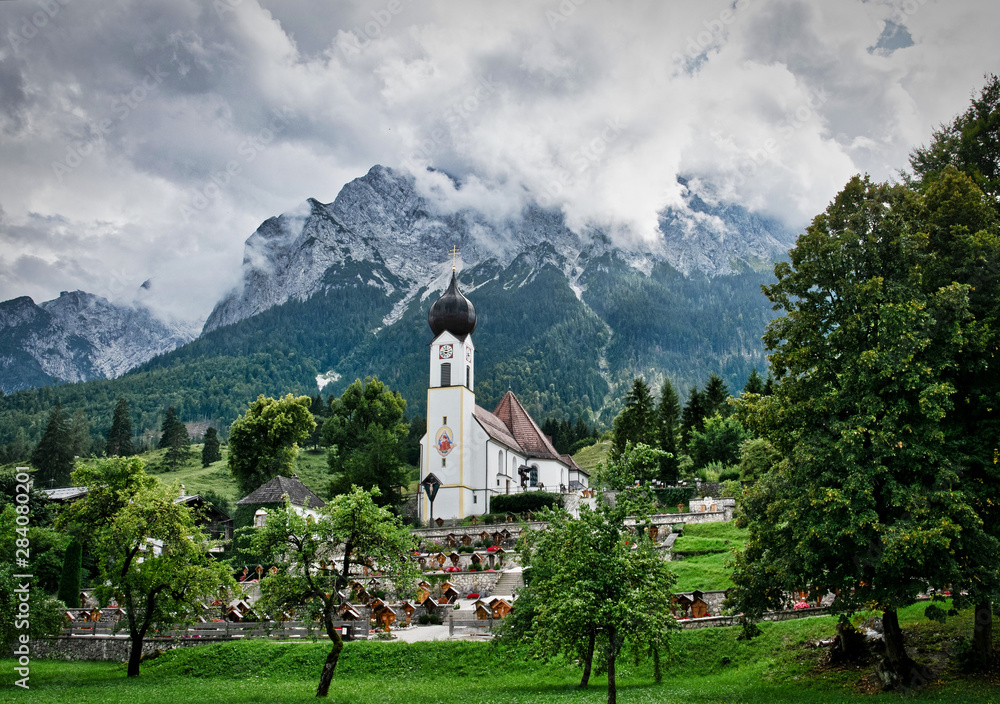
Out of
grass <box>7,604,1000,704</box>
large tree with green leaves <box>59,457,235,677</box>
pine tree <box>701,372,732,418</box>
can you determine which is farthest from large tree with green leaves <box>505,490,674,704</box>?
pine tree <box>701,372,732,418</box>

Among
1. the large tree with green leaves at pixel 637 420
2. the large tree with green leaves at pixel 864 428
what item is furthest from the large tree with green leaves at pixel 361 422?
the large tree with green leaves at pixel 864 428

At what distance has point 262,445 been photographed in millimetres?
55156

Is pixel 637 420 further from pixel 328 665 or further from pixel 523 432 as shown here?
pixel 328 665

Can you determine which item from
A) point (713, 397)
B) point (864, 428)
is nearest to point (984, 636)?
point (864, 428)

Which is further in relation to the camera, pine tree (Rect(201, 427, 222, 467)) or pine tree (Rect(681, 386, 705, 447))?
pine tree (Rect(201, 427, 222, 467))

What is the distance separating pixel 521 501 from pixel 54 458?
5086 cm

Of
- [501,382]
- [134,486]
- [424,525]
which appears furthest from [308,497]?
[501,382]

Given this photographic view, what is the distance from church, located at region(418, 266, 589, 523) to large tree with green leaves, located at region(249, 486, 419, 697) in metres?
38.2

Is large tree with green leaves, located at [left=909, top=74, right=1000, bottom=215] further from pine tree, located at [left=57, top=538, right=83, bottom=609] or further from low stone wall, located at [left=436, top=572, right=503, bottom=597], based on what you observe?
pine tree, located at [left=57, top=538, right=83, bottom=609]

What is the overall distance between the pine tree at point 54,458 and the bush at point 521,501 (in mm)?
46545

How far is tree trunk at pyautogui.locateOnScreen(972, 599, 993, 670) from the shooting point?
1689cm

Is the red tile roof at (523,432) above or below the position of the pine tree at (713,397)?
below

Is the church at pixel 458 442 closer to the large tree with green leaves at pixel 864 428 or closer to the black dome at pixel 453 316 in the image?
the black dome at pixel 453 316

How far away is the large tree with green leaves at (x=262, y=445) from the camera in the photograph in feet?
179
